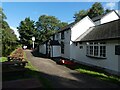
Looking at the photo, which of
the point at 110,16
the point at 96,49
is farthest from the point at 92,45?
the point at 110,16

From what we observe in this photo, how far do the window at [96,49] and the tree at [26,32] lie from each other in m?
56.4

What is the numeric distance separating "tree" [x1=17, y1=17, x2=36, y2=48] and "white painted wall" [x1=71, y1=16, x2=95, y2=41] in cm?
4959

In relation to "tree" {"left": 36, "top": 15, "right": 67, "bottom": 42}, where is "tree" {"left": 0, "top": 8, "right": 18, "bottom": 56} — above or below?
below

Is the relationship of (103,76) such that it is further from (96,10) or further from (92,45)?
(96,10)

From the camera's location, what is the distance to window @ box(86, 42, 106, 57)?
17.5m

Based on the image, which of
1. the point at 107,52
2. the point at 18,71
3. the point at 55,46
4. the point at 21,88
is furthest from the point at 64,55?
the point at 21,88

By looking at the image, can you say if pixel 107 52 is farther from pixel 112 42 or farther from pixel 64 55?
pixel 64 55

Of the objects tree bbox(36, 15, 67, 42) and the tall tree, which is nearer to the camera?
the tall tree

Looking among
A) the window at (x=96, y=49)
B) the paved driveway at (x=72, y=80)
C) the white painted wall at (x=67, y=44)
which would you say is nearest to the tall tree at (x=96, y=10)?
the white painted wall at (x=67, y=44)

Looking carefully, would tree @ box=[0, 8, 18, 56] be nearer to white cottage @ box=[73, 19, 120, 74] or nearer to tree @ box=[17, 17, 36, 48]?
white cottage @ box=[73, 19, 120, 74]

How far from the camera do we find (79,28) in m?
27.4

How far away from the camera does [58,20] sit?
78188 mm

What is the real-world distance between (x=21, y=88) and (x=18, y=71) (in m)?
4.48

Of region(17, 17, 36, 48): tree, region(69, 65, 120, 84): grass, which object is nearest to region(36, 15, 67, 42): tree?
region(17, 17, 36, 48): tree
